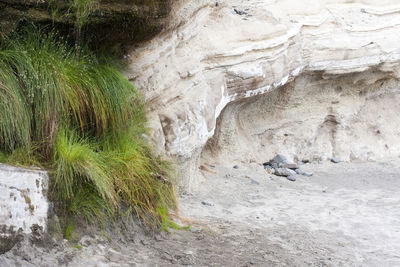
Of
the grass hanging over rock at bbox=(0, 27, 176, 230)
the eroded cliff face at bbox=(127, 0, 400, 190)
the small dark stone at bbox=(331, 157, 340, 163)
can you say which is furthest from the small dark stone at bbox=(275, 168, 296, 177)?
the grass hanging over rock at bbox=(0, 27, 176, 230)

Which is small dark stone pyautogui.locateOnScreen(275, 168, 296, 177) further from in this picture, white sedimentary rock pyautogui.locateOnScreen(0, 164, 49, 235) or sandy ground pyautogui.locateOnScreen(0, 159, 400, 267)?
white sedimentary rock pyautogui.locateOnScreen(0, 164, 49, 235)

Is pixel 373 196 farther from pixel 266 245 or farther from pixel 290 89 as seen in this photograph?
pixel 266 245

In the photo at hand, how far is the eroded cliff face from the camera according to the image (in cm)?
579

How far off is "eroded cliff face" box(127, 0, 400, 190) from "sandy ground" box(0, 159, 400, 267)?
24.7 inches

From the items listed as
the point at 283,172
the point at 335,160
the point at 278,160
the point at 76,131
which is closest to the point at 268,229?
the point at 76,131

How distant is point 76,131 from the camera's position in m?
4.30

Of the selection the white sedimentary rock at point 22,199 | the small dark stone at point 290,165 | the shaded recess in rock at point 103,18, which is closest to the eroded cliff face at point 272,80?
the small dark stone at point 290,165

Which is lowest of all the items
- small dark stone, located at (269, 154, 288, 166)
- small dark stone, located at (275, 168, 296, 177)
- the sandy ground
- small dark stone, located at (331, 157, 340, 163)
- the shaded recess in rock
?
the sandy ground

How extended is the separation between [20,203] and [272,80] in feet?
15.0

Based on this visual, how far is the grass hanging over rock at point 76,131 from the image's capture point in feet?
12.3

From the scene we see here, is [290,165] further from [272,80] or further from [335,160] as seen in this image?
[272,80]

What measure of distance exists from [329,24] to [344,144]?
2076 mm

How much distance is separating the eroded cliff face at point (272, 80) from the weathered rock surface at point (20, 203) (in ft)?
6.32

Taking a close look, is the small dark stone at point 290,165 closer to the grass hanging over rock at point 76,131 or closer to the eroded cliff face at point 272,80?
the eroded cliff face at point 272,80
